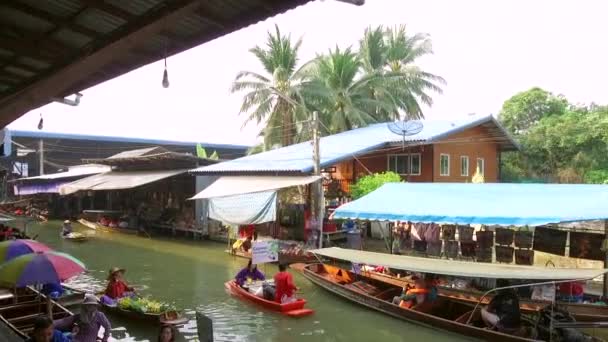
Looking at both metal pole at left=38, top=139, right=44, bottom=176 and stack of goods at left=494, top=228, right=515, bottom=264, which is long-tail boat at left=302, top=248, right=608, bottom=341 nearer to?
stack of goods at left=494, top=228, right=515, bottom=264

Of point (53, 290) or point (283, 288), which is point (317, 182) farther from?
point (53, 290)

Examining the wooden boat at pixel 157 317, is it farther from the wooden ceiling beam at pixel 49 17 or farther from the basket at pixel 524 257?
the basket at pixel 524 257

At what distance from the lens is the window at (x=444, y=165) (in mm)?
23794

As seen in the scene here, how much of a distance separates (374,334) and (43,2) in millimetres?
9631

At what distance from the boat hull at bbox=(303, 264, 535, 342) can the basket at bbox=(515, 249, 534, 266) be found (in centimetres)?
374

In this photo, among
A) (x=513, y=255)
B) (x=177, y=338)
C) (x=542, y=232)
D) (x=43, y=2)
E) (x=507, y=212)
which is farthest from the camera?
(x=513, y=255)

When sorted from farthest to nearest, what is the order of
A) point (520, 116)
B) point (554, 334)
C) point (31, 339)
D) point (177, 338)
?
point (520, 116), point (177, 338), point (554, 334), point (31, 339)

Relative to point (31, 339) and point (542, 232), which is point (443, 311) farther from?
point (31, 339)

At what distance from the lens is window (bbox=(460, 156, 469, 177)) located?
1011 inches

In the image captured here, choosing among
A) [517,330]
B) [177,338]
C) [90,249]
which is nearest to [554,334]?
[517,330]

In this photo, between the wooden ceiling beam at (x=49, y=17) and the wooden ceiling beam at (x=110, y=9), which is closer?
the wooden ceiling beam at (x=110, y=9)

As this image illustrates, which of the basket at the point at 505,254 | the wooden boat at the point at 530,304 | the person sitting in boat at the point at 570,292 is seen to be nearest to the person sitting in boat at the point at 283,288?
the wooden boat at the point at 530,304

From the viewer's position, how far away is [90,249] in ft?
77.8

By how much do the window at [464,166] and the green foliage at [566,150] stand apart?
5.98 m
